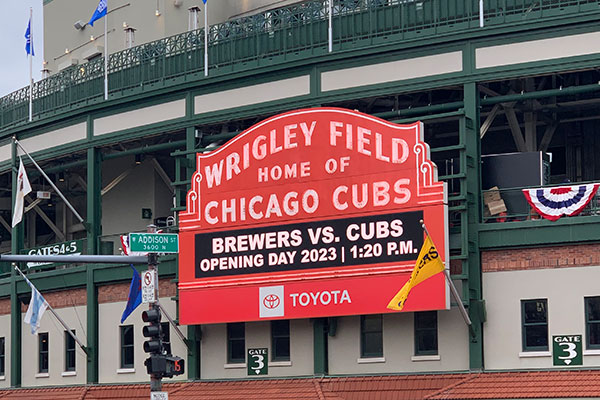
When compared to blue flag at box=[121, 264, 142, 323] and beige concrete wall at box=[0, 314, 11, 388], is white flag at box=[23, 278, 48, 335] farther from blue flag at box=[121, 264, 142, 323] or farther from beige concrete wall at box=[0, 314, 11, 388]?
beige concrete wall at box=[0, 314, 11, 388]

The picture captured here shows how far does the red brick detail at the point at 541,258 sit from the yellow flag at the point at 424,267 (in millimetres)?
2351

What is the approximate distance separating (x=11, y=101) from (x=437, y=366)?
21206mm

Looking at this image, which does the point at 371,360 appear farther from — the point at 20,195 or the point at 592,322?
the point at 20,195

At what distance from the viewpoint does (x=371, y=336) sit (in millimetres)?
35781

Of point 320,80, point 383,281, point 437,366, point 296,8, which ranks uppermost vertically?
point 296,8

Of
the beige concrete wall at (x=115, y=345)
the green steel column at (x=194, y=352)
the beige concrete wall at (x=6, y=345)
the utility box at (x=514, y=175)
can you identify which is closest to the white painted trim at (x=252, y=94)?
the utility box at (x=514, y=175)

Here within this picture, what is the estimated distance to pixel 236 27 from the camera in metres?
39.5

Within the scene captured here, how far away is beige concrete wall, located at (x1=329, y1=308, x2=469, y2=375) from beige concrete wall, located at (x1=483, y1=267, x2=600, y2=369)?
0.84 meters

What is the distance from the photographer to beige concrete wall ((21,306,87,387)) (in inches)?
1689

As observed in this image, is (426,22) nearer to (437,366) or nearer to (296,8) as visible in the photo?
(296,8)

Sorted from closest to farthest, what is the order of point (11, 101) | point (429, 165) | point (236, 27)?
point (429, 165) < point (236, 27) < point (11, 101)

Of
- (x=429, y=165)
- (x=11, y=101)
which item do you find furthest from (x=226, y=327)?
(x=11, y=101)

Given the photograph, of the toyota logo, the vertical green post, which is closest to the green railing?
the vertical green post

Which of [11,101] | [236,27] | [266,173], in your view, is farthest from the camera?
[11,101]
